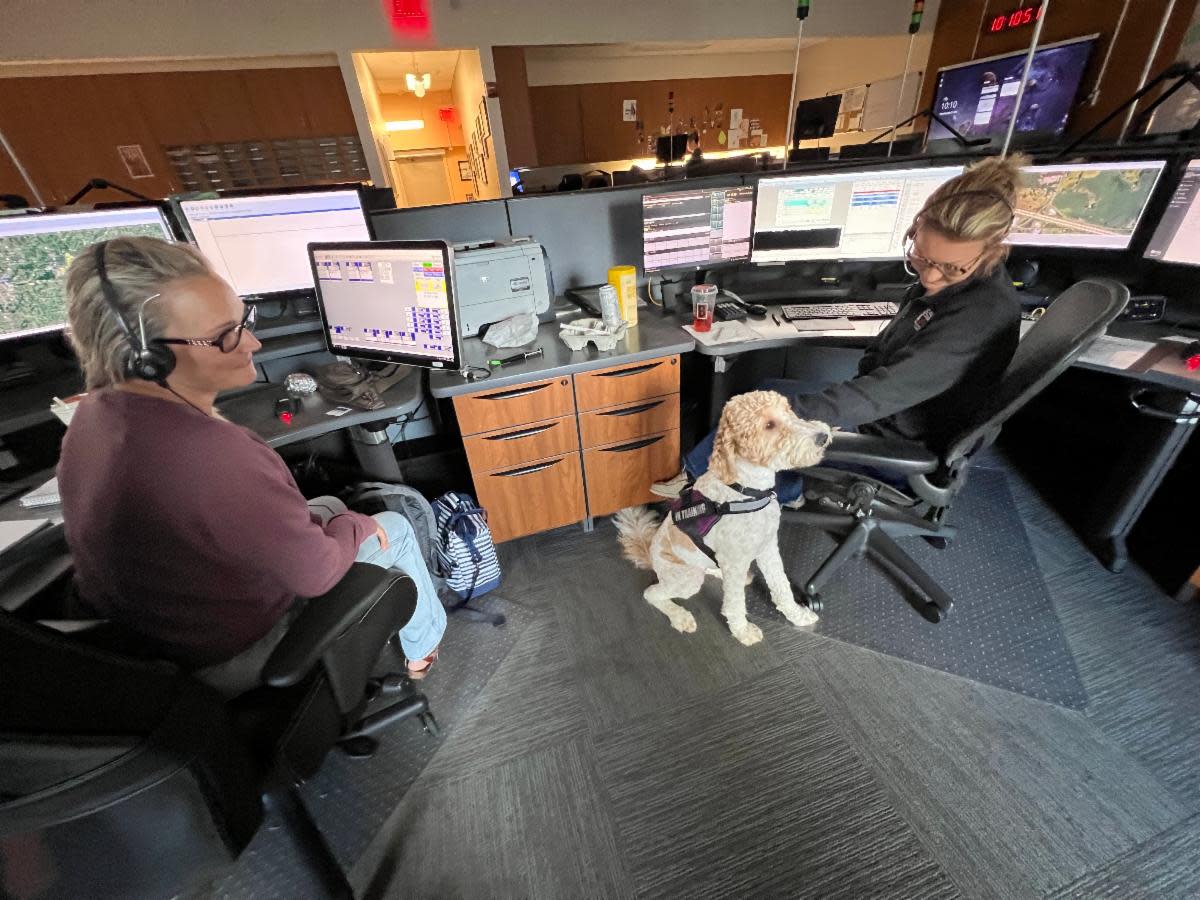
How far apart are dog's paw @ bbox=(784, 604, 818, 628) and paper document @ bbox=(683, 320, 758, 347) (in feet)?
2.93

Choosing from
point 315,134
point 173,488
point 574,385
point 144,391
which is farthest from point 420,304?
point 315,134

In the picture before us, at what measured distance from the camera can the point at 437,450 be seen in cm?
220

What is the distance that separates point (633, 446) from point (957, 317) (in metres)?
1.05

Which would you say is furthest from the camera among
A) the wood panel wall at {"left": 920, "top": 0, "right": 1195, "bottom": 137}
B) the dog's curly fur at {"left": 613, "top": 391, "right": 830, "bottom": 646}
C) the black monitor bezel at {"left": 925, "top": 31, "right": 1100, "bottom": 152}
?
the wood panel wall at {"left": 920, "top": 0, "right": 1195, "bottom": 137}

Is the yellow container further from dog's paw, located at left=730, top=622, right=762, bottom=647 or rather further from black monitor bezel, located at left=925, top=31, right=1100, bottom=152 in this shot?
black monitor bezel, located at left=925, top=31, right=1100, bottom=152

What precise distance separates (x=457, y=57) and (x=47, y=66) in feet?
10.7

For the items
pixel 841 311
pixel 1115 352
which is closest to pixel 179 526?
pixel 841 311

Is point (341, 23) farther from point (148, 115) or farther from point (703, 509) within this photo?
point (703, 509)

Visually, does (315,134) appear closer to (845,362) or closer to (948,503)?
(845,362)

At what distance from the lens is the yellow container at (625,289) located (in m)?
1.80

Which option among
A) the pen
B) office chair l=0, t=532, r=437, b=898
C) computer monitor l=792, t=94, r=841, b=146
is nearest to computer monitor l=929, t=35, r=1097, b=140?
computer monitor l=792, t=94, r=841, b=146

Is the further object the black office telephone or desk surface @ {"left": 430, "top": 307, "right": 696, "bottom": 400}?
the black office telephone

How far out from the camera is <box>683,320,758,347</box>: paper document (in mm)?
1673

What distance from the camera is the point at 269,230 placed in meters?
1.58
